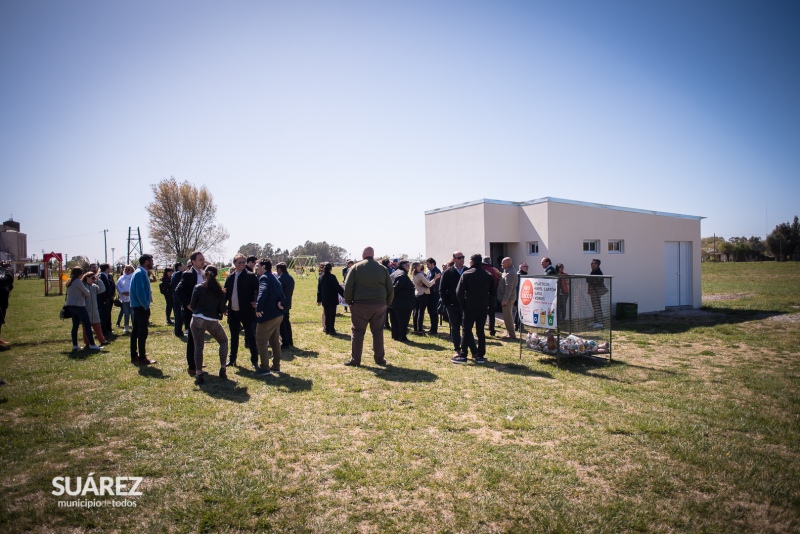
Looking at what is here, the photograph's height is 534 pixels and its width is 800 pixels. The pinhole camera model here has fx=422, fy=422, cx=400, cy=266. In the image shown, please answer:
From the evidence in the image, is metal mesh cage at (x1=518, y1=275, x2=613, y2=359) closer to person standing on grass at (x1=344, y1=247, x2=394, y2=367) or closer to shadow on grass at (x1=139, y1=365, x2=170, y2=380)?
person standing on grass at (x1=344, y1=247, x2=394, y2=367)

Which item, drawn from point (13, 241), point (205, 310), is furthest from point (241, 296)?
point (13, 241)

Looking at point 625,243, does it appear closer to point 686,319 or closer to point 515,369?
point 686,319

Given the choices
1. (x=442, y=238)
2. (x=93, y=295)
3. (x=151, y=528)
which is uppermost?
(x=442, y=238)

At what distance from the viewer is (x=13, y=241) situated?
84.8m

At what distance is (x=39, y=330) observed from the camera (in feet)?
40.8

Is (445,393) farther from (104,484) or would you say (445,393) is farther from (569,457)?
(104,484)

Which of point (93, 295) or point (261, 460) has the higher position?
point (93, 295)

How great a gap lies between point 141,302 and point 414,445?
6.00m

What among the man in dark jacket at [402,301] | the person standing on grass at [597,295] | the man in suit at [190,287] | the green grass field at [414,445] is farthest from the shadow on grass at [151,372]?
the person standing on grass at [597,295]

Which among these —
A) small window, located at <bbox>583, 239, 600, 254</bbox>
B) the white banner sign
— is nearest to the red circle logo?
the white banner sign

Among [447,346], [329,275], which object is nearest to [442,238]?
[329,275]

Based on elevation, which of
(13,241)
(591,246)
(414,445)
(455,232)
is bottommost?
(414,445)

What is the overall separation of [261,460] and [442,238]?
14.0m

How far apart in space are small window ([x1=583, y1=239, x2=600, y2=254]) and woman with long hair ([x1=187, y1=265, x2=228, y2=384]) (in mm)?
12780
